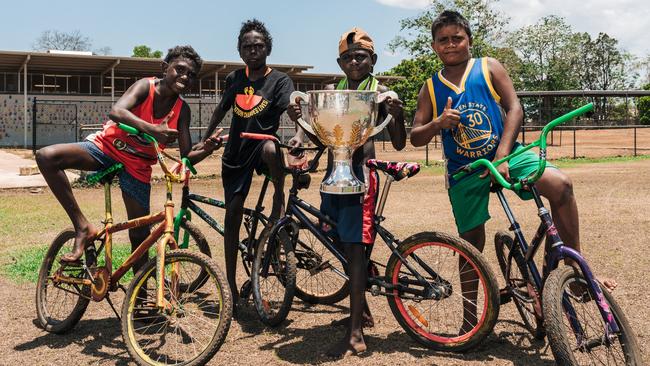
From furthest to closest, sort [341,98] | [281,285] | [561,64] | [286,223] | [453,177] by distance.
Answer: [561,64]
[281,285]
[286,223]
[453,177]
[341,98]

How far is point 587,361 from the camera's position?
2.92 metres

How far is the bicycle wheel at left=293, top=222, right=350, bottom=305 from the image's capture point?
3676 millimetres

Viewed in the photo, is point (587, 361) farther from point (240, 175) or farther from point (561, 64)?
point (561, 64)

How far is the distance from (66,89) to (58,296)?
3478cm

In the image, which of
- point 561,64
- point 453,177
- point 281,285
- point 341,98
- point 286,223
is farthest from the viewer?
point 561,64

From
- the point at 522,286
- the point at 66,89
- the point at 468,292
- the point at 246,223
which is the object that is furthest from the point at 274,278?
the point at 66,89

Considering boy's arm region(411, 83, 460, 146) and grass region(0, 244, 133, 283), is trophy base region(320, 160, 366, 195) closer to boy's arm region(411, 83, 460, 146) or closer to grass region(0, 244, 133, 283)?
boy's arm region(411, 83, 460, 146)

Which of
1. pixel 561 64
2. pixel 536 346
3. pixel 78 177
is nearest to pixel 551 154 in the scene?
pixel 78 177

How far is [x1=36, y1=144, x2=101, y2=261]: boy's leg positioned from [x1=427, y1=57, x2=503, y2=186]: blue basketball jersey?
2200 millimetres

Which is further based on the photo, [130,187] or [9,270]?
[9,270]

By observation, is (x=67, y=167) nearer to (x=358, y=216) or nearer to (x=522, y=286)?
(x=358, y=216)

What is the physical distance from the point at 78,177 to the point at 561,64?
57.9 metres

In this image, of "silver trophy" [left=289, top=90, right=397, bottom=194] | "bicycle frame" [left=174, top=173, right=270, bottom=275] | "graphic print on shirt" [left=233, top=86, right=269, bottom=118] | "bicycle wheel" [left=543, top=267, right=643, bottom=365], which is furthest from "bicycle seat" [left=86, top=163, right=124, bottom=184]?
"bicycle wheel" [left=543, top=267, right=643, bottom=365]

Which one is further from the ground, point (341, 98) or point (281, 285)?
point (341, 98)
